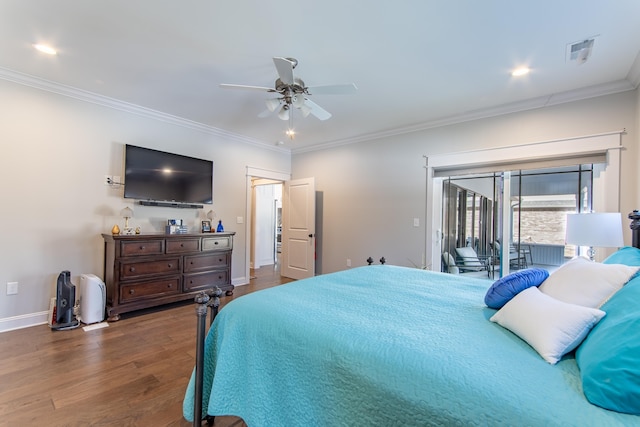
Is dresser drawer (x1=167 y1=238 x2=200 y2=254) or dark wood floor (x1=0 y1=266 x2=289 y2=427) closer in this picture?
dark wood floor (x1=0 y1=266 x2=289 y2=427)

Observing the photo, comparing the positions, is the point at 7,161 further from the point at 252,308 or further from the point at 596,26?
the point at 596,26

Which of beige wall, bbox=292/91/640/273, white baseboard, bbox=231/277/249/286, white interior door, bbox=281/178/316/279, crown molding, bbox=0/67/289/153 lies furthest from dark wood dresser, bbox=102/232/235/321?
beige wall, bbox=292/91/640/273

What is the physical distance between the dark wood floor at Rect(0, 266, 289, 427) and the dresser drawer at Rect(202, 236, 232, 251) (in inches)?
45.2

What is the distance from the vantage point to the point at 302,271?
5320mm

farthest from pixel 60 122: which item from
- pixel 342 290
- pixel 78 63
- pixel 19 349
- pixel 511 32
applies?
pixel 511 32

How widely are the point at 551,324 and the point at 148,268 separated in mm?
3820

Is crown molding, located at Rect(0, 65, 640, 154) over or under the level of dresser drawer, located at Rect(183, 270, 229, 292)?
over

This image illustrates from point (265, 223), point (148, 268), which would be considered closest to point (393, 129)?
point (148, 268)

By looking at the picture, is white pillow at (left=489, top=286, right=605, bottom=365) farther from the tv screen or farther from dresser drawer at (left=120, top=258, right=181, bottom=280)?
the tv screen

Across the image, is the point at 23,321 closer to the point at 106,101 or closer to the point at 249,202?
the point at 106,101

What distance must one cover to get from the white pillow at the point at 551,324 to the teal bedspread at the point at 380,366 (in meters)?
0.04

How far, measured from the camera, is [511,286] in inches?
55.8

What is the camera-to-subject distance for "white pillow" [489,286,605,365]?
960mm

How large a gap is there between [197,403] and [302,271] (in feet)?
12.7
